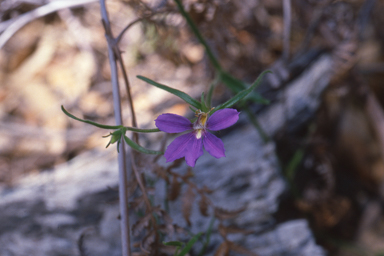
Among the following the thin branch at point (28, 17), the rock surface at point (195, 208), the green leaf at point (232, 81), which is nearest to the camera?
the rock surface at point (195, 208)

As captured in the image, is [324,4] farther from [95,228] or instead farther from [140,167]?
[95,228]

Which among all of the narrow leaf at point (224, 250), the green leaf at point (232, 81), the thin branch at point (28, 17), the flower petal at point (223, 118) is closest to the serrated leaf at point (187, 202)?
the narrow leaf at point (224, 250)

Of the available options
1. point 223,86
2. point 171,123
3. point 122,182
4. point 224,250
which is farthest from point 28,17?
point 224,250

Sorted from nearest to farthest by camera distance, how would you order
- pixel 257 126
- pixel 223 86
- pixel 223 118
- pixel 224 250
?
pixel 223 118, pixel 224 250, pixel 257 126, pixel 223 86

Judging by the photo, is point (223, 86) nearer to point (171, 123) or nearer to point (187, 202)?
point (187, 202)

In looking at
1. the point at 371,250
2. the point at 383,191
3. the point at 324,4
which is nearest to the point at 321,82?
the point at 324,4

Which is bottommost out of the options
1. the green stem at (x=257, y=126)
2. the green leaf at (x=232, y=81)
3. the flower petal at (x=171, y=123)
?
the flower petal at (x=171, y=123)

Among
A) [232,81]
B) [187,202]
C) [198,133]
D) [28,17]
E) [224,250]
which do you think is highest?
[28,17]

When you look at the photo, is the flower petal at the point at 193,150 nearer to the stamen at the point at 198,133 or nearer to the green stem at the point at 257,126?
the stamen at the point at 198,133
